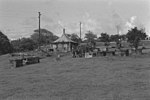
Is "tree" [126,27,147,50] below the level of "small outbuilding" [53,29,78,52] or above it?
above

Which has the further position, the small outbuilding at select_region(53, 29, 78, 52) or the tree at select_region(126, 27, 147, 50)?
the small outbuilding at select_region(53, 29, 78, 52)

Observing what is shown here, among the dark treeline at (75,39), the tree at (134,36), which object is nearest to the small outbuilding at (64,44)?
the dark treeline at (75,39)

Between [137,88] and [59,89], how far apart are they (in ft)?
10.7

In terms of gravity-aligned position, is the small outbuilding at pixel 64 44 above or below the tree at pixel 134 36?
below

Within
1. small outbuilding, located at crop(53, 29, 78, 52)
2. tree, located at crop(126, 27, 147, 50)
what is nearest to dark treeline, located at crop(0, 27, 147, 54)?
tree, located at crop(126, 27, 147, 50)

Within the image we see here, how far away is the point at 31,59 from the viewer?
90.9 ft

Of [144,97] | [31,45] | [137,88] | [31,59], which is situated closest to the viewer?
[144,97]

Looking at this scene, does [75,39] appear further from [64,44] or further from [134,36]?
[134,36]

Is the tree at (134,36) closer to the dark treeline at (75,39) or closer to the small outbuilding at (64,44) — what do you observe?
the dark treeline at (75,39)

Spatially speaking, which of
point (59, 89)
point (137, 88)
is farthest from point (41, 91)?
point (137, 88)

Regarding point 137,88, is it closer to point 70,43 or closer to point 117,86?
point 117,86

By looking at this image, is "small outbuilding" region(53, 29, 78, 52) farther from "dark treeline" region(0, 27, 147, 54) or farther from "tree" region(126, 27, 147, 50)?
"tree" region(126, 27, 147, 50)

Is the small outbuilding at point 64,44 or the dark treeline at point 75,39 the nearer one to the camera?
the dark treeline at point 75,39

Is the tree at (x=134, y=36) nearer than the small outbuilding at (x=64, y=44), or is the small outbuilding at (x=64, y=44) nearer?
the tree at (x=134, y=36)
